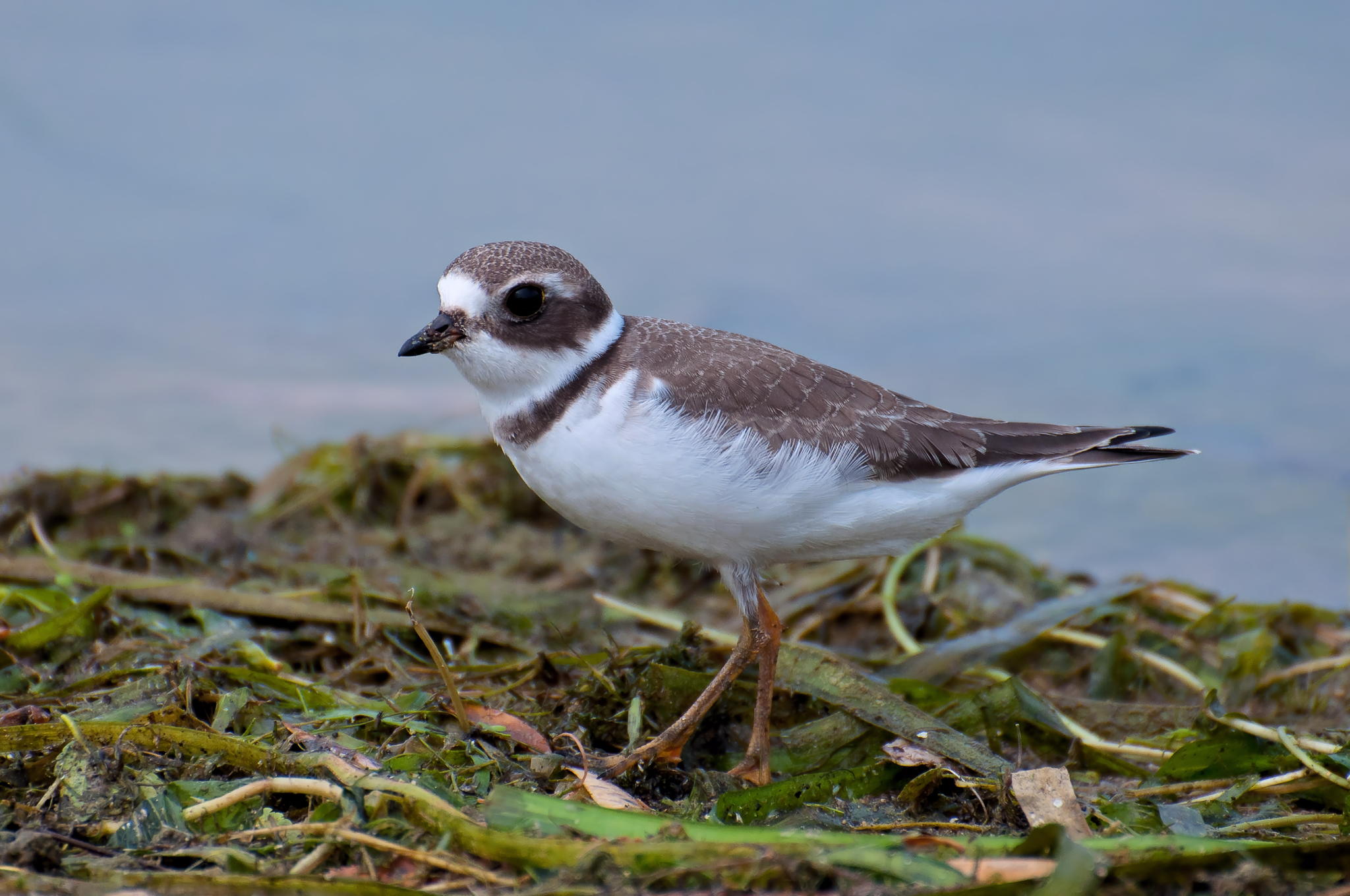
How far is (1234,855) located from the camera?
2.94m

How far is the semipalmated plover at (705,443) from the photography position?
413 cm

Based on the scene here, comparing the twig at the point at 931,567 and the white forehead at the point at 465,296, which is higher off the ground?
the white forehead at the point at 465,296

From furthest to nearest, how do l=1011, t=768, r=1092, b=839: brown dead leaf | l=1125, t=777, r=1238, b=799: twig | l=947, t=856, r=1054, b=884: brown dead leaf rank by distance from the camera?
l=1125, t=777, r=1238, b=799: twig
l=1011, t=768, r=1092, b=839: brown dead leaf
l=947, t=856, r=1054, b=884: brown dead leaf

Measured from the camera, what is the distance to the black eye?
436 centimetres

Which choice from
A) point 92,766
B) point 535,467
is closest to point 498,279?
point 535,467

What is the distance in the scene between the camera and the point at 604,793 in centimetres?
368

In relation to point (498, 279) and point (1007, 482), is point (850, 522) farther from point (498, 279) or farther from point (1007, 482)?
point (498, 279)

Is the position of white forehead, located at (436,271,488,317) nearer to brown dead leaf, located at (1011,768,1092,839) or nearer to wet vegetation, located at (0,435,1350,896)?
wet vegetation, located at (0,435,1350,896)

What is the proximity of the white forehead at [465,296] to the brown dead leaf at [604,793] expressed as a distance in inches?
62.2

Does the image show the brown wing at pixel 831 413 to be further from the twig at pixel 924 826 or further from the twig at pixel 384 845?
the twig at pixel 384 845

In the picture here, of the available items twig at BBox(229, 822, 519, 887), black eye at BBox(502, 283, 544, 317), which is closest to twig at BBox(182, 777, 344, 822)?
twig at BBox(229, 822, 519, 887)

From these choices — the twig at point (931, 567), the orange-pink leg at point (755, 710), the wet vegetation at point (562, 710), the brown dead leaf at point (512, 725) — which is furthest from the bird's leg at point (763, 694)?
the twig at point (931, 567)

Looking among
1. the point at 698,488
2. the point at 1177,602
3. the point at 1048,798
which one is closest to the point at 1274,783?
the point at 1048,798

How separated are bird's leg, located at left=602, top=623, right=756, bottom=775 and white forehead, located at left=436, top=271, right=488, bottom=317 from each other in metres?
1.48
